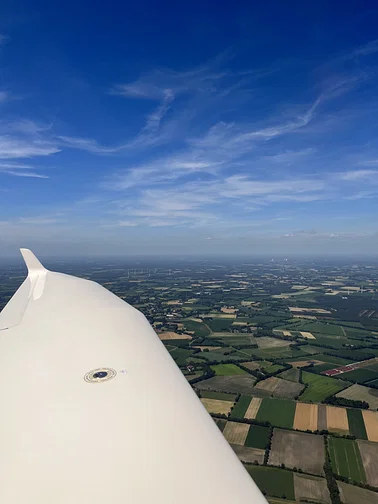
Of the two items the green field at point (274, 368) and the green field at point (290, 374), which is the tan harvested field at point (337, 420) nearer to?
the green field at point (290, 374)

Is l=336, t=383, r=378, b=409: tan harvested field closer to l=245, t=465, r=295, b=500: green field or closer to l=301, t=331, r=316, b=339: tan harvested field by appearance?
l=245, t=465, r=295, b=500: green field

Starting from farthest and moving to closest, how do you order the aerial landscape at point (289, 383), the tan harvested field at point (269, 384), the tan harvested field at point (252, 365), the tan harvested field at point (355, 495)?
the tan harvested field at point (252, 365) < the tan harvested field at point (269, 384) < the aerial landscape at point (289, 383) < the tan harvested field at point (355, 495)

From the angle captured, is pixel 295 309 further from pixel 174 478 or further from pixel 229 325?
pixel 174 478

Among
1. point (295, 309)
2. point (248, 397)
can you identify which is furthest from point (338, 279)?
point (248, 397)

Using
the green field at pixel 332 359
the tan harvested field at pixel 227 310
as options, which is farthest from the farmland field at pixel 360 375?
the tan harvested field at pixel 227 310

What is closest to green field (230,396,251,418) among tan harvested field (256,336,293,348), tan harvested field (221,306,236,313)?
tan harvested field (256,336,293,348)

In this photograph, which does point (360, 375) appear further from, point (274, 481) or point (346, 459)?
point (274, 481)
